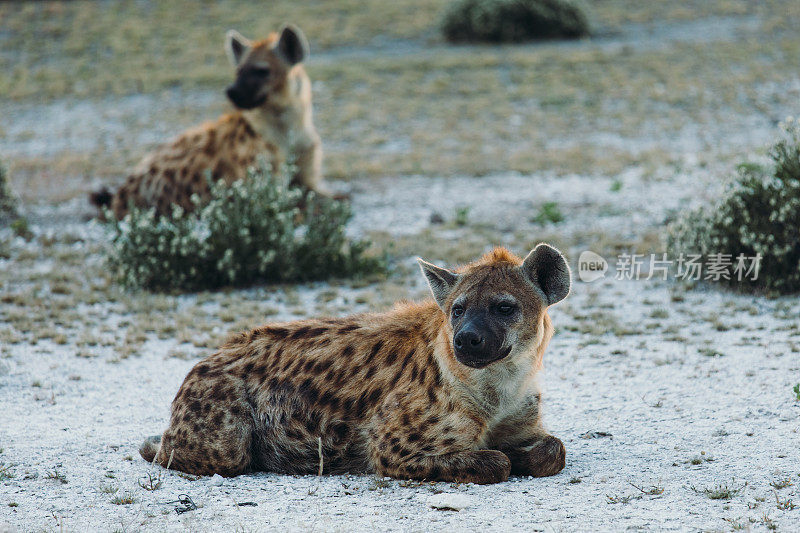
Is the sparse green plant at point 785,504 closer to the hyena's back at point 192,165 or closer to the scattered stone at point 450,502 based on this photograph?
the scattered stone at point 450,502

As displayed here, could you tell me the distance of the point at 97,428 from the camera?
4582mm

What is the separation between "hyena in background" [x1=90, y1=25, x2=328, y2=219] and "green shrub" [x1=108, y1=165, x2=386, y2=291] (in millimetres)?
760

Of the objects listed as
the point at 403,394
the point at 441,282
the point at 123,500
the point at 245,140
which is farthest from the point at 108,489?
the point at 245,140

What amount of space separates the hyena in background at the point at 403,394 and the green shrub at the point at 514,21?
15.3 meters

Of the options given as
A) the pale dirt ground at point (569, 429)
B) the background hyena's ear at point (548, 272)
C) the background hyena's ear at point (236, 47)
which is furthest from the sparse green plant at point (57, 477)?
the background hyena's ear at point (236, 47)

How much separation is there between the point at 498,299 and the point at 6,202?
7345 mm

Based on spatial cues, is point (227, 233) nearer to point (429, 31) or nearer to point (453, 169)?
point (453, 169)

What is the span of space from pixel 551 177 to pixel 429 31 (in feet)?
33.2

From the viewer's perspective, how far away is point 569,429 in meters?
4.41

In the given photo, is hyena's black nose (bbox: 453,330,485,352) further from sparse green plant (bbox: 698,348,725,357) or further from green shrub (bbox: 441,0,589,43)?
green shrub (bbox: 441,0,589,43)

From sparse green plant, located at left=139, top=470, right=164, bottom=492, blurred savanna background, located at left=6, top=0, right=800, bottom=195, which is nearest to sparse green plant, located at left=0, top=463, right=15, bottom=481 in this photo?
sparse green plant, located at left=139, top=470, right=164, bottom=492

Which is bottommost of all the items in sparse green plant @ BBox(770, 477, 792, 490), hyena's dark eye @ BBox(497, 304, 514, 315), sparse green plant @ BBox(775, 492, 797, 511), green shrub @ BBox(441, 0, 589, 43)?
sparse green plant @ BBox(770, 477, 792, 490)

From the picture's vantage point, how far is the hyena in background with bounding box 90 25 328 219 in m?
8.26

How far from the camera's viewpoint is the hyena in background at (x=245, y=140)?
8258 millimetres
